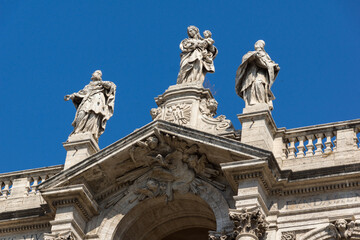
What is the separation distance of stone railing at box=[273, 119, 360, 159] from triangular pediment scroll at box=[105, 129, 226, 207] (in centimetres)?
195

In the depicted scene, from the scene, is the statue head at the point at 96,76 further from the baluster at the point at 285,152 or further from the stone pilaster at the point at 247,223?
the stone pilaster at the point at 247,223

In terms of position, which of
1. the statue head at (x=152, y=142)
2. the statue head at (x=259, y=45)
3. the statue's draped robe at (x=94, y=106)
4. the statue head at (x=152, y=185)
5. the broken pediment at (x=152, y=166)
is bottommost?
the statue head at (x=152, y=185)

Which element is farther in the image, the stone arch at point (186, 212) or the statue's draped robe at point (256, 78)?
the statue's draped robe at point (256, 78)

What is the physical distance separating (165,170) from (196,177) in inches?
33.7

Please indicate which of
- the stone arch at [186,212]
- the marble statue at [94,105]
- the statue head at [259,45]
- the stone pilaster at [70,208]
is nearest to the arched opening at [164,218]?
the stone arch at [186,212]

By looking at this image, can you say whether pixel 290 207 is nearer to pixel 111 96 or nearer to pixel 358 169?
pixel 358 169

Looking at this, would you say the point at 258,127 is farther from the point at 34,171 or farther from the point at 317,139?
the point at 34,171

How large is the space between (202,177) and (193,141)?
3.42 feet

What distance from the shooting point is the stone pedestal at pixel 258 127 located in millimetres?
27969

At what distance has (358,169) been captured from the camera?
26.8 meters

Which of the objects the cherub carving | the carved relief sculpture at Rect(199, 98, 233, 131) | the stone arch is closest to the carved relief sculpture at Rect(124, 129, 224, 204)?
the stone arch

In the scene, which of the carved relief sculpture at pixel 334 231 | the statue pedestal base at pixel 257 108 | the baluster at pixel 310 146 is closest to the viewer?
the carved relief sculpture at pixel 334 231

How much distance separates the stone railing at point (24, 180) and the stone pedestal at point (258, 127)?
5494 millimetres

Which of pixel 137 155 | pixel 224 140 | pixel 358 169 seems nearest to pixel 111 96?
pixel 137 155
